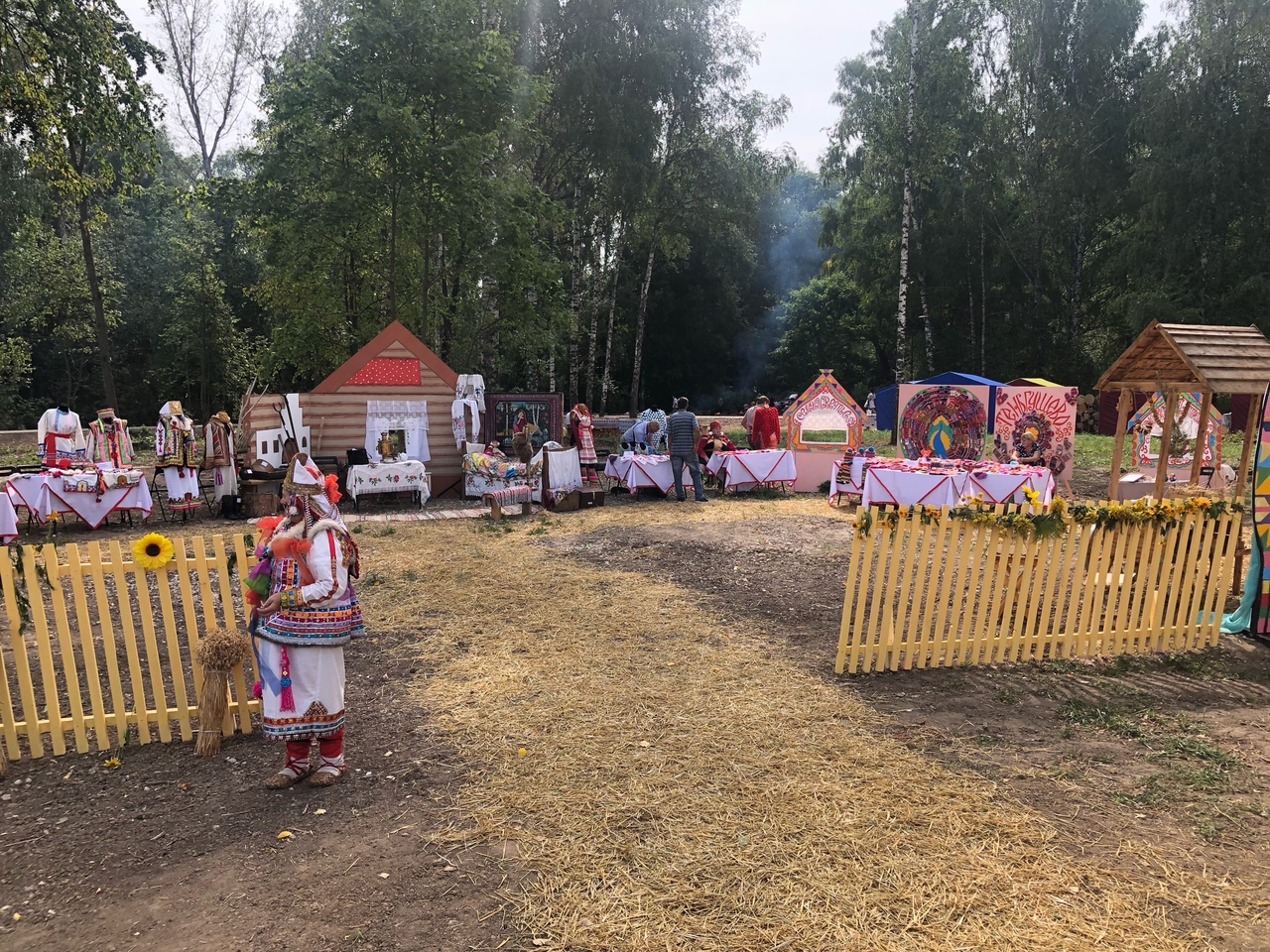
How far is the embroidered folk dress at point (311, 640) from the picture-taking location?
3855 millimetres

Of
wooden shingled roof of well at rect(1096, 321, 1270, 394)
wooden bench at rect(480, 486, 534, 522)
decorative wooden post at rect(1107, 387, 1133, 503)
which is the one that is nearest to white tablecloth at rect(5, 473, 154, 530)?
wooden bench at rect(480, 486, 534, 522)

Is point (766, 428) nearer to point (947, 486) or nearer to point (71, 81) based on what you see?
point (947, 486)

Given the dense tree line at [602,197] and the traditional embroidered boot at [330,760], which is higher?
the dense tree line at [602,197]

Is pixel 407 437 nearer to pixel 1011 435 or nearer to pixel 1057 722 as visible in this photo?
pixel 1011 435

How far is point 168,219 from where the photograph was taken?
27.8 m

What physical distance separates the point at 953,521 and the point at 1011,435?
10251mm

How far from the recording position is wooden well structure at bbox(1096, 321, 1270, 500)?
8609mm

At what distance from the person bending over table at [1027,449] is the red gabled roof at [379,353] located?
9833 mm

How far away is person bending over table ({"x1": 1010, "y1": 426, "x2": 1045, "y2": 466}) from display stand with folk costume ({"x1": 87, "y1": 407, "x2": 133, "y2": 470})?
46.5ft

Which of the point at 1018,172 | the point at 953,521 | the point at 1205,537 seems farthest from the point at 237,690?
the point at 1018,172

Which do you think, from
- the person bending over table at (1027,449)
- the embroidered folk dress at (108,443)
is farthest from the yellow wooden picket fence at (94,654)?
the person bending over table at (1027,449)

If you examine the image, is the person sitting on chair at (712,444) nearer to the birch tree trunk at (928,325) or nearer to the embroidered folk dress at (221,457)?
the embroidered folk dress at (221,457)

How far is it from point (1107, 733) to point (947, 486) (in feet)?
21.2

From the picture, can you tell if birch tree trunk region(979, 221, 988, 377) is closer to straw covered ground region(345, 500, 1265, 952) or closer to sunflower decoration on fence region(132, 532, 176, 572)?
straw covered ground region(345, 500, 1265, 952)
